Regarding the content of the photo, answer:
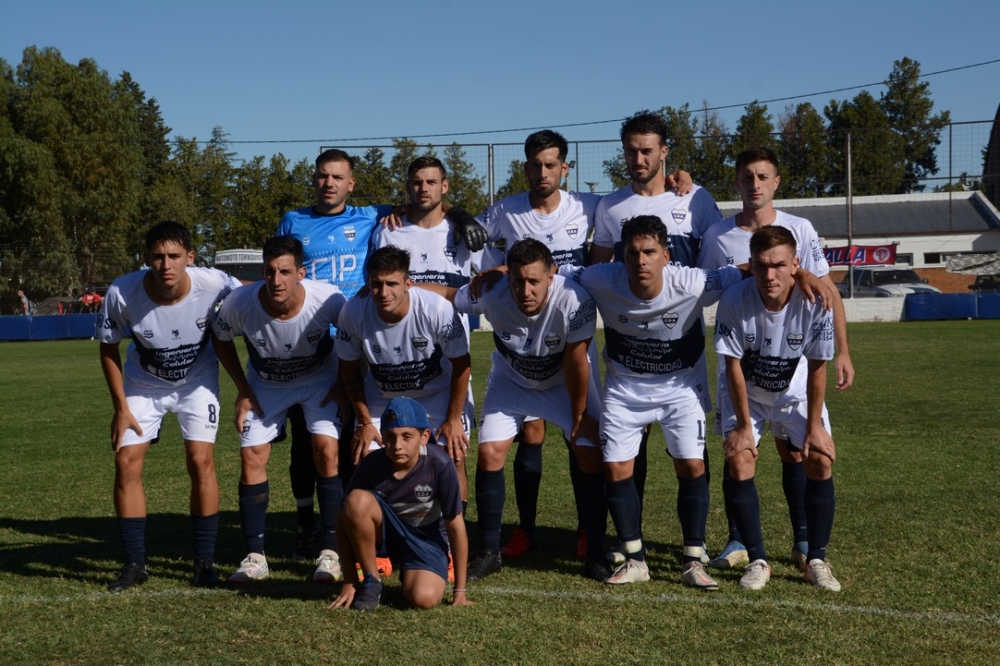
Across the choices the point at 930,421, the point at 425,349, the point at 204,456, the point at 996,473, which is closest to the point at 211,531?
the point at 204,456

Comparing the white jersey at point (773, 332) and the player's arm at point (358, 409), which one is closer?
the white jersey at point (773, 332)

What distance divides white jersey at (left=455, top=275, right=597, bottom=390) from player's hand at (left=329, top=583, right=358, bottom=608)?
5.14ft

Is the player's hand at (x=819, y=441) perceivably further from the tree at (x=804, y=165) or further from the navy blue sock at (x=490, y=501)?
the tree at (x=804, y=165)

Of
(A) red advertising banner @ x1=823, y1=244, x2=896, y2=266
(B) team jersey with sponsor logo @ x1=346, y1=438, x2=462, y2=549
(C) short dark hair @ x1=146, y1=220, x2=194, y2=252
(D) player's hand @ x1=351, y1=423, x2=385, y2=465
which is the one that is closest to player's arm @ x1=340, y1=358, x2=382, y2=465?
(D) player's hand @ x1=351, y1=423, x2=385, y2=465

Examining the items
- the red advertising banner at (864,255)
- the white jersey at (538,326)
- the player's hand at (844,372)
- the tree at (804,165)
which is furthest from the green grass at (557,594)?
the tree at (804,165)

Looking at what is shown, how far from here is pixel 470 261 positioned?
6.84 metres

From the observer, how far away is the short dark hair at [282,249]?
570cm

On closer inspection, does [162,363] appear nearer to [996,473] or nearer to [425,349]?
[425,349]

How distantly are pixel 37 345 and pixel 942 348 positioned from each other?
80.8ft

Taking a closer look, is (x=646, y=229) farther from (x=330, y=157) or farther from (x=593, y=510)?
(x=330, y=157)

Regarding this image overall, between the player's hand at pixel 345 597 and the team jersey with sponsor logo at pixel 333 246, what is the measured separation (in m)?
2.31

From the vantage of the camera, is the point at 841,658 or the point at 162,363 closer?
the point at 841,658

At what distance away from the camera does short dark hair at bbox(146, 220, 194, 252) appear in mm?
5727

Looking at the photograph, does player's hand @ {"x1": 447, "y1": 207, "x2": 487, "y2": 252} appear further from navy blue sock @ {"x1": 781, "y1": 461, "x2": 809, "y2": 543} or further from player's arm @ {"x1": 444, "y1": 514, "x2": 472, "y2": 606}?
navy blue sock @ {"x1": 781, "y1": 461, "x2": 809, "y2": 543}
